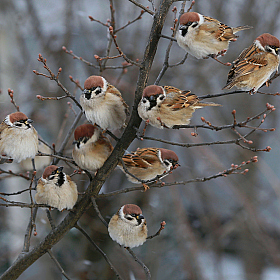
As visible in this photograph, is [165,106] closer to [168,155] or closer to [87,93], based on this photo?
[87,93]

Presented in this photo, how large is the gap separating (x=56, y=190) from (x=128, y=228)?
0.67 m

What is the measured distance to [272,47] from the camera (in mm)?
3223

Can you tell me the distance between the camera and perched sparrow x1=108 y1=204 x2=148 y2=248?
118 inches

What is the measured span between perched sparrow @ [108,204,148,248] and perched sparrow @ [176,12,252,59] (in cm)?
140

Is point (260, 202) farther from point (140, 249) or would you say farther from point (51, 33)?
point (51, 33)

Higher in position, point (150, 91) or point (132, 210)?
point (150, 91)

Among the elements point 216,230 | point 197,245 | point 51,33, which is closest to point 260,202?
point 216,230

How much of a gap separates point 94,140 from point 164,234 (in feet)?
12.1

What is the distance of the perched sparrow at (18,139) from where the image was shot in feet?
9.27

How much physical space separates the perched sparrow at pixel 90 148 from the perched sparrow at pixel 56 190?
7.4 inches

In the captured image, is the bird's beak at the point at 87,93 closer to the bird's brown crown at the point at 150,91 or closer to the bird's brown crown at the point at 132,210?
the bird's brown crown at the point at 150,91

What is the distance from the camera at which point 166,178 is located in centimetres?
597

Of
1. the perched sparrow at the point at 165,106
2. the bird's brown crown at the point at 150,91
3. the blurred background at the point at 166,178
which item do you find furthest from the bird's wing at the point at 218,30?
the blurred background at the point at 166,178

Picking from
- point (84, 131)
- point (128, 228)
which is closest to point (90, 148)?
point (84, 131)
